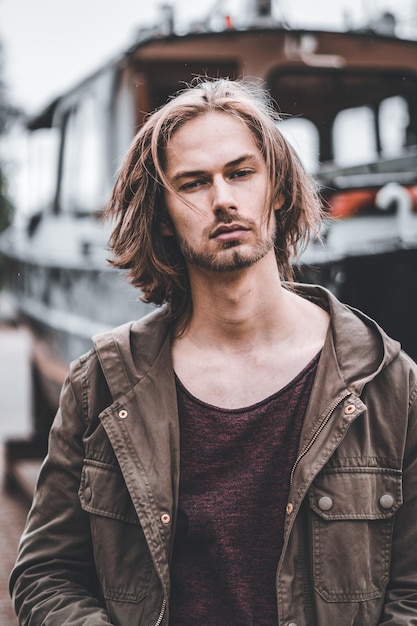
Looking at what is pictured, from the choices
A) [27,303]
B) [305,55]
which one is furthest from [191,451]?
[27,303]

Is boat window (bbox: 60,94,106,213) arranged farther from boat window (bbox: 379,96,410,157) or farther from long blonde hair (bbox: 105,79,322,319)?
long blonde hair (bbox: 105,79,322,319)

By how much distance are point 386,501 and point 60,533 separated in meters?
0.78

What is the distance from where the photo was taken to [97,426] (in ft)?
7.23

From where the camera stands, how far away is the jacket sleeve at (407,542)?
79.6 inches

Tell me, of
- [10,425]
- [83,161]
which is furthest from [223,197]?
[10,425]

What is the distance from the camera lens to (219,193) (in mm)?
2191

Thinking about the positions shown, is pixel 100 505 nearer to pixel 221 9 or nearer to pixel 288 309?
pixel 288 309

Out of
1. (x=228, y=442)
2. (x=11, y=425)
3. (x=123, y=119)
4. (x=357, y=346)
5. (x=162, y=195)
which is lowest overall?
(x=11, y=425)

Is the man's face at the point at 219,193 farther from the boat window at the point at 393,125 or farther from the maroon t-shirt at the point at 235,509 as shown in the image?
the boat window at the point at 393,125

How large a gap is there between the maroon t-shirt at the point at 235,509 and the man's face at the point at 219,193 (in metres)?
0.34

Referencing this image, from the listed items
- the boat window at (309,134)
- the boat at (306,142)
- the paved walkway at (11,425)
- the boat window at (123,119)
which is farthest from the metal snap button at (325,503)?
the boat window at (123,119)

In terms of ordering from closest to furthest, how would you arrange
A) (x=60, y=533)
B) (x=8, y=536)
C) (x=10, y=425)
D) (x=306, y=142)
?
(x=60, y=533) → (x=306, y=142) → (x=8, y=536) → (x=10, y=425)

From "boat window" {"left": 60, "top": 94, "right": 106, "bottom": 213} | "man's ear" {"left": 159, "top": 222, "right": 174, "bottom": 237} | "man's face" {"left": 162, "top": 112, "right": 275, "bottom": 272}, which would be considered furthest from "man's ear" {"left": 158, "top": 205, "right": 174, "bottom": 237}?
"boat window" {"left": 60, "top": 94, "right": 106, "bottom": 213}

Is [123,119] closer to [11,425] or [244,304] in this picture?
[244,304]
